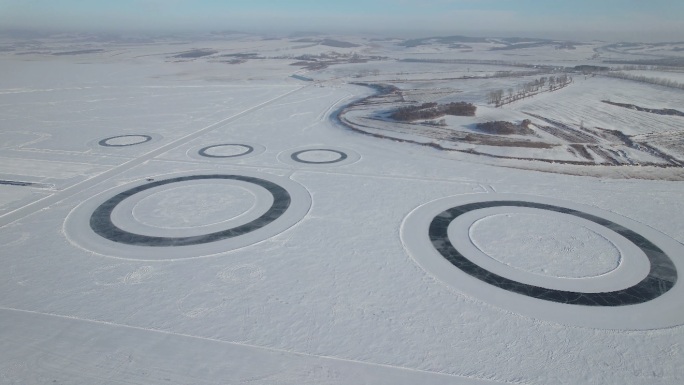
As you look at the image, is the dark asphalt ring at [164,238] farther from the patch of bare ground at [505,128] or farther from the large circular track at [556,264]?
the patch of bare ground at [505,128]

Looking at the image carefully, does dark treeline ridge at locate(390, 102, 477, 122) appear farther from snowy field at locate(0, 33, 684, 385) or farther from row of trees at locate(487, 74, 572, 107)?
snowy field at locate(0, 33, 684, 385)

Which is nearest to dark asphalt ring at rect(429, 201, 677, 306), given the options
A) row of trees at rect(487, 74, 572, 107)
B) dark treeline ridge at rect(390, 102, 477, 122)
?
dark treeline ridge at rect(390, 102, 477, 122)

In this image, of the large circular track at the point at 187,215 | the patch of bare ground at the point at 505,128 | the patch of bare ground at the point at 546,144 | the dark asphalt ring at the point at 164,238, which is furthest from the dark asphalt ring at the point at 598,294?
the patch of bare ground at the point at 505,128

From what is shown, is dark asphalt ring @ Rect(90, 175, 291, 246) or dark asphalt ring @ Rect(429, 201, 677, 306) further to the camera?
dark asphalt ring @ Rect(90, 175, 291, 246)

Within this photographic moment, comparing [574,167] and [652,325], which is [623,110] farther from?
[652,325]

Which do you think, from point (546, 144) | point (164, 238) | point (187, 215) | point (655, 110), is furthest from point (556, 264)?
point (655, 110)
